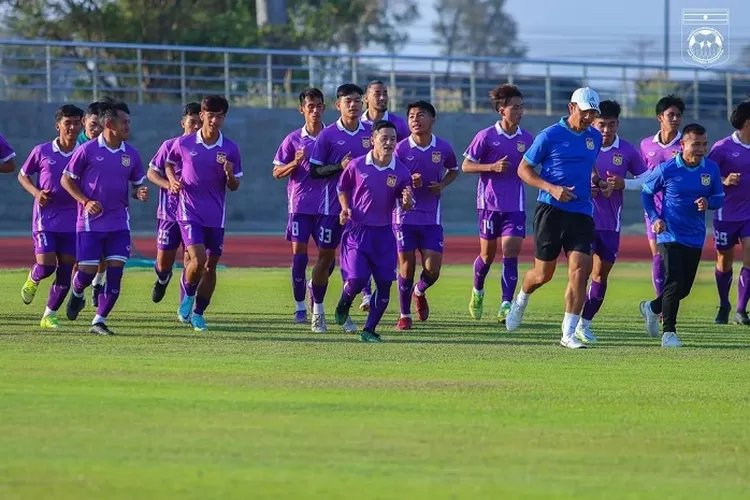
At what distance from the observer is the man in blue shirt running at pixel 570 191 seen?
47.2ft

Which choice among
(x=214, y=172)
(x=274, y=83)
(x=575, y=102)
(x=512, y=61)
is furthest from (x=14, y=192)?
(x=575, y=102)

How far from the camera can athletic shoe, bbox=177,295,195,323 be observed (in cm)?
1611

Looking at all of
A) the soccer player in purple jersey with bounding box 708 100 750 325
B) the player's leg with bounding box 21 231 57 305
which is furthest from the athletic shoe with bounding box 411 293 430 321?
the player's leg with bounding box 21 231 57 305

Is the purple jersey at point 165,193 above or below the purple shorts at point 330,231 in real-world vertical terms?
above

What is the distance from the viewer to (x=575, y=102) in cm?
1450

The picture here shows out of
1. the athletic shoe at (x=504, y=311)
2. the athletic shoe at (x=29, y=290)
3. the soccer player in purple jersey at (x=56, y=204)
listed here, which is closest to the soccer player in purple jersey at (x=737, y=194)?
the athletic shoe at (x=504, y=311)

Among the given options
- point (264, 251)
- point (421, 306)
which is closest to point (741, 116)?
point (421, 306)

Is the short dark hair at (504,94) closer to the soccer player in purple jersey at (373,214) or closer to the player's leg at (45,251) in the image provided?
the soccer player in purple jersey at (373,214)

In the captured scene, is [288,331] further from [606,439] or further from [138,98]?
[138,98]

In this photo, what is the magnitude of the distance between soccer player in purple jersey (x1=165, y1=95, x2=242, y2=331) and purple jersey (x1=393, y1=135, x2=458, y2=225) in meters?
1.82

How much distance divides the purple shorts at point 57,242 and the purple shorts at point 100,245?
1437 millimetres

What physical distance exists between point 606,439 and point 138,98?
28.6 metres

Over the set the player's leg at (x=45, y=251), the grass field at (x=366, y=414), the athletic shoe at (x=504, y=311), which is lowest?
the athletic shoe at (x=504, y=311)

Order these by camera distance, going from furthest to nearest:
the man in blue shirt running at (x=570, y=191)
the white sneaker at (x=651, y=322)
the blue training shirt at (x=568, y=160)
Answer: the white sneaker at (x=651, y=322)
the blue training shirt at (x=568, y=160)
the man in blue shirt running at (x=570, y=191)
